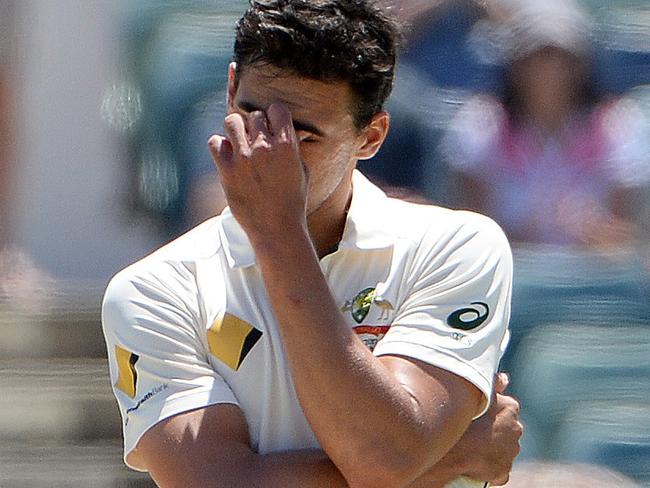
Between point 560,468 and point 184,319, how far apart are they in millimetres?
2160

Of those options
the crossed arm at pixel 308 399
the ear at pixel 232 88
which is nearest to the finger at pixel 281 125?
the crossed arm at pixel 308 399

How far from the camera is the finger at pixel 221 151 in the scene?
202 cm

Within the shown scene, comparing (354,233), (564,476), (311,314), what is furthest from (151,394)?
(564,476)

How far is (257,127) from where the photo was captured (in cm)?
202

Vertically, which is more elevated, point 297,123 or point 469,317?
point 297,123

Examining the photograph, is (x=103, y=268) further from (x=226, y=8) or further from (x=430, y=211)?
(x=430, y=211)

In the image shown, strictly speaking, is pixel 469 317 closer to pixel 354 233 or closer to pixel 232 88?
pixel 354 233

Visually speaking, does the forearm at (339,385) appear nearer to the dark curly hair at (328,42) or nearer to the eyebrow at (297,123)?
the eyebrow at (297,123)

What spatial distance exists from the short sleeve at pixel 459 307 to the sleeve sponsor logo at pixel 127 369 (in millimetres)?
363

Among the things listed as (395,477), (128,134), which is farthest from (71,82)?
(395,477)

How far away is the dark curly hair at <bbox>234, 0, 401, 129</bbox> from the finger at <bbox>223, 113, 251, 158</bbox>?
0.40ft

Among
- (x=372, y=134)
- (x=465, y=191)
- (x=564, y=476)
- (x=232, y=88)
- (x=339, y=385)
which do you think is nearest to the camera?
(x=339, y=385)

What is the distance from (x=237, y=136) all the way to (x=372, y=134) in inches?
13.2

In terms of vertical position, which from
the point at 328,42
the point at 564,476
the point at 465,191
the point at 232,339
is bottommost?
the point at 564,476
